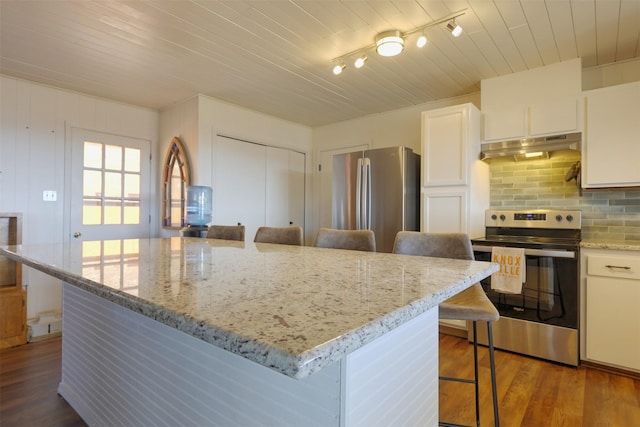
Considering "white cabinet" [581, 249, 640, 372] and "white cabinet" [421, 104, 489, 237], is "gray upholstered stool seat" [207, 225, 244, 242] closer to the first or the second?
"white cabinet" [421, 104, 489, 237]

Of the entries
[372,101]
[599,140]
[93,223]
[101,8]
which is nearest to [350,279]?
[101,8]

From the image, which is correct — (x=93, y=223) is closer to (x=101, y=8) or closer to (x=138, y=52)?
(x=138, y=52)

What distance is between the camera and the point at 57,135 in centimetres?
324

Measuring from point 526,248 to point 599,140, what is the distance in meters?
0.96

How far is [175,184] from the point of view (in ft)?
12.1

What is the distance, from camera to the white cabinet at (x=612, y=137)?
2326mm

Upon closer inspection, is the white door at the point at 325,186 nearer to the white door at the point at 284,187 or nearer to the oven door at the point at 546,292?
the white door at the point at 284,187

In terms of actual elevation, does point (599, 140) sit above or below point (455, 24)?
below

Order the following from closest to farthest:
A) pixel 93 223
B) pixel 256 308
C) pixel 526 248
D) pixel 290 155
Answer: pixel 256 308
pixel 526 248
pixel 93 223
pixel 290 155

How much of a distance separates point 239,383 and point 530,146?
9.27 ft

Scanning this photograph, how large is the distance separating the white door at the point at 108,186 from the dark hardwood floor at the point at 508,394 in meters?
1.37

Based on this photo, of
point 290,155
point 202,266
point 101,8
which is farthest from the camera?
point 290,155

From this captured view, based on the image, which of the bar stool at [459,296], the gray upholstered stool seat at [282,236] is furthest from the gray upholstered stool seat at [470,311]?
the gray upholstered stool seat at [282,236]

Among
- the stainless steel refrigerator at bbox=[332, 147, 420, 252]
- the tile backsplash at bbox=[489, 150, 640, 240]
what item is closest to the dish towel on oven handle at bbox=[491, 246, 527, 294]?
the tile backsplash at bbox=[489, 150, 640, 240]
